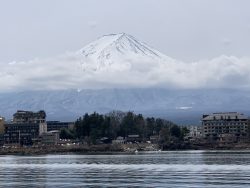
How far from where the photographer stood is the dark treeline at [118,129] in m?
139

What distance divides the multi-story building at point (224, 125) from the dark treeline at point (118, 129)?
8406 millimetres

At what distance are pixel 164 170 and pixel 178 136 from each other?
7861 cm

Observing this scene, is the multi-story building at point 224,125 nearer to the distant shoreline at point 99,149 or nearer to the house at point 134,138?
the house at point 134,138

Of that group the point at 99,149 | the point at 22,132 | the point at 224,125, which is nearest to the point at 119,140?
the point at 99,149

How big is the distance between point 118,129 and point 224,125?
22.5 m

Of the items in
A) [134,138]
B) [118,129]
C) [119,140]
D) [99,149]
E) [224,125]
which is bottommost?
[99,149]

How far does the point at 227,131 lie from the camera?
153500mm

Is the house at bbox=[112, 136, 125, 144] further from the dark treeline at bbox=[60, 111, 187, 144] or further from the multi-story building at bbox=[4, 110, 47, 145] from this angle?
the multi-story building at bbox=[4, 110, 47, 145]

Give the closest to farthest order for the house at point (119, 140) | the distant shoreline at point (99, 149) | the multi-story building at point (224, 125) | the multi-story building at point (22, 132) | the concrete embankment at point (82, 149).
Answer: the distant shoreline at point (99, 149)
the concrete embankment at point (82, 149)
the house at point (119, 140)
the multi-story building at point (224, 125)
the multi-story building at point (22, 132)

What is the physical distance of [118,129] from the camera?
147875 millimetres

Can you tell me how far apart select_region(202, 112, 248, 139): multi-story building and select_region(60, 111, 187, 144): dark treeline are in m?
8.41

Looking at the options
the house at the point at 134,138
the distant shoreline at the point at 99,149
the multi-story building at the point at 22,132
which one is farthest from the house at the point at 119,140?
the multi-story building at the point at 22,132

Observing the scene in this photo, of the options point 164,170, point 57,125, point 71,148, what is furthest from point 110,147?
point 164,170

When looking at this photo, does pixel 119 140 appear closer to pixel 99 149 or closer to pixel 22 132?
pixel 99 149
